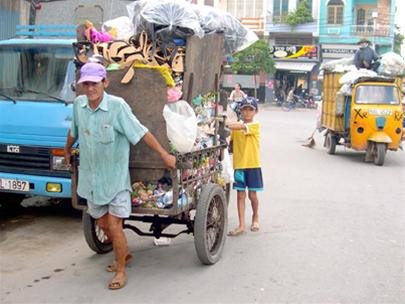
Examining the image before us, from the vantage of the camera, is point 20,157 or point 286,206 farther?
point 286,206

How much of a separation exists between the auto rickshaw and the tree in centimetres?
2991

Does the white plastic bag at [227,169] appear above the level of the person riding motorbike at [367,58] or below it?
below

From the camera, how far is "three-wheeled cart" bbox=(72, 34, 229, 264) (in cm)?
460

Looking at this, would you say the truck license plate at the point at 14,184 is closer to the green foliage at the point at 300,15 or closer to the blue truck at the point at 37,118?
the blue truck at the point at 37,118

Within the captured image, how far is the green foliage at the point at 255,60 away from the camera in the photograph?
4334 cm

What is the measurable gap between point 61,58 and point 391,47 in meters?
43.1

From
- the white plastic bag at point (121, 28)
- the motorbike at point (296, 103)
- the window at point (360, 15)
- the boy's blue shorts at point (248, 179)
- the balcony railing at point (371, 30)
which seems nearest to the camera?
the white plastic bag at point (121, 28)

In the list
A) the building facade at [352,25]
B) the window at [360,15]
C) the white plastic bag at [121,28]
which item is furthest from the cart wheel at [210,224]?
the window at [360,15]

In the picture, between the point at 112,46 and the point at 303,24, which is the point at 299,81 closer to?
the point at 303,24

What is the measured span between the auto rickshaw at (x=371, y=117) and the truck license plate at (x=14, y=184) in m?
8.50

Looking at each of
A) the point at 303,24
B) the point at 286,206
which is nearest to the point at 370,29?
the point at 303,24

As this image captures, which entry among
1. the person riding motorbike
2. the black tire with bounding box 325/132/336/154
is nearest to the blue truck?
the black tire with bounding box 325/132/336/154

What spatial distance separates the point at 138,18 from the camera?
512 centimetres

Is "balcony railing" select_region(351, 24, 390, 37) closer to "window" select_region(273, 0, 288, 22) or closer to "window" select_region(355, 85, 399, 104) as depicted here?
"window" select_region(273, 0, 288, 22)
